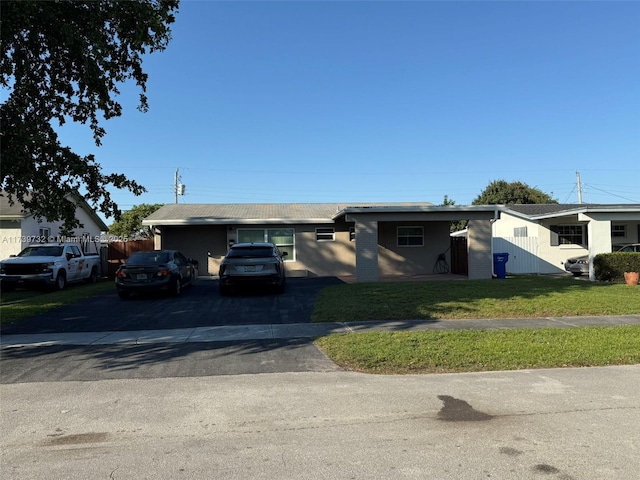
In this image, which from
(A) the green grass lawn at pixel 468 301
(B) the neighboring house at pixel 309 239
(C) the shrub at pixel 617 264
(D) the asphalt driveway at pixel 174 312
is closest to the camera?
(D) the asphalt driveway at pixel 174 312

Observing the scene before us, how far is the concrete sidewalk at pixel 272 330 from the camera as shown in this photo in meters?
8.59

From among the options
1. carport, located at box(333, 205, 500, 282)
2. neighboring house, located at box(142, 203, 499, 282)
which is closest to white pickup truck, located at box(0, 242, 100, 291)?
neighboring house, located at box(142, 203, 499, 282)

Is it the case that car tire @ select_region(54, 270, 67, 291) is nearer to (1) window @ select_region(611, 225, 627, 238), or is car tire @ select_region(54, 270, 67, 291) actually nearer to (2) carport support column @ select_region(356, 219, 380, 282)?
(2) carport support column @ select_region(356, 219, 380, 282)

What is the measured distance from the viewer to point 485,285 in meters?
15.6

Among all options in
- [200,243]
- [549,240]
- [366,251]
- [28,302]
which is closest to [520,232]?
→ [549,240]

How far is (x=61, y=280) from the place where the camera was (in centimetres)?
1811

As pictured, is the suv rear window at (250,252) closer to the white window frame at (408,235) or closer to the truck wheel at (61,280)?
→ the truck wheel at (61,280)

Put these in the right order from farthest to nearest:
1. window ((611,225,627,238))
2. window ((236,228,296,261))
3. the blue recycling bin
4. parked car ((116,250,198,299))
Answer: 1. window ((611,225,627,238))
2. window ((236,228,296,261))
3. the blue recycling bin
4. parked car ((116,250,198,299))

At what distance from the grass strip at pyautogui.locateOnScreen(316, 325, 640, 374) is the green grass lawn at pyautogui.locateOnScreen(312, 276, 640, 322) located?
1914 mm

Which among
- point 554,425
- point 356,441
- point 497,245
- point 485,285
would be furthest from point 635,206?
point 356,441

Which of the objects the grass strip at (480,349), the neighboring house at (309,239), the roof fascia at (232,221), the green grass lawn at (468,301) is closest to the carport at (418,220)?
the green grass lawn at (468,301)

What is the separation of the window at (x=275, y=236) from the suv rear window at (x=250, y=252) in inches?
285

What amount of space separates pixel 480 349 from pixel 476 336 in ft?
3.18

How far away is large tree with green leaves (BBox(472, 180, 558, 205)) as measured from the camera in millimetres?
52375
